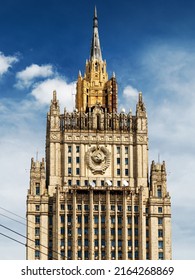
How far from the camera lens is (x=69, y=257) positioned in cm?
19775
